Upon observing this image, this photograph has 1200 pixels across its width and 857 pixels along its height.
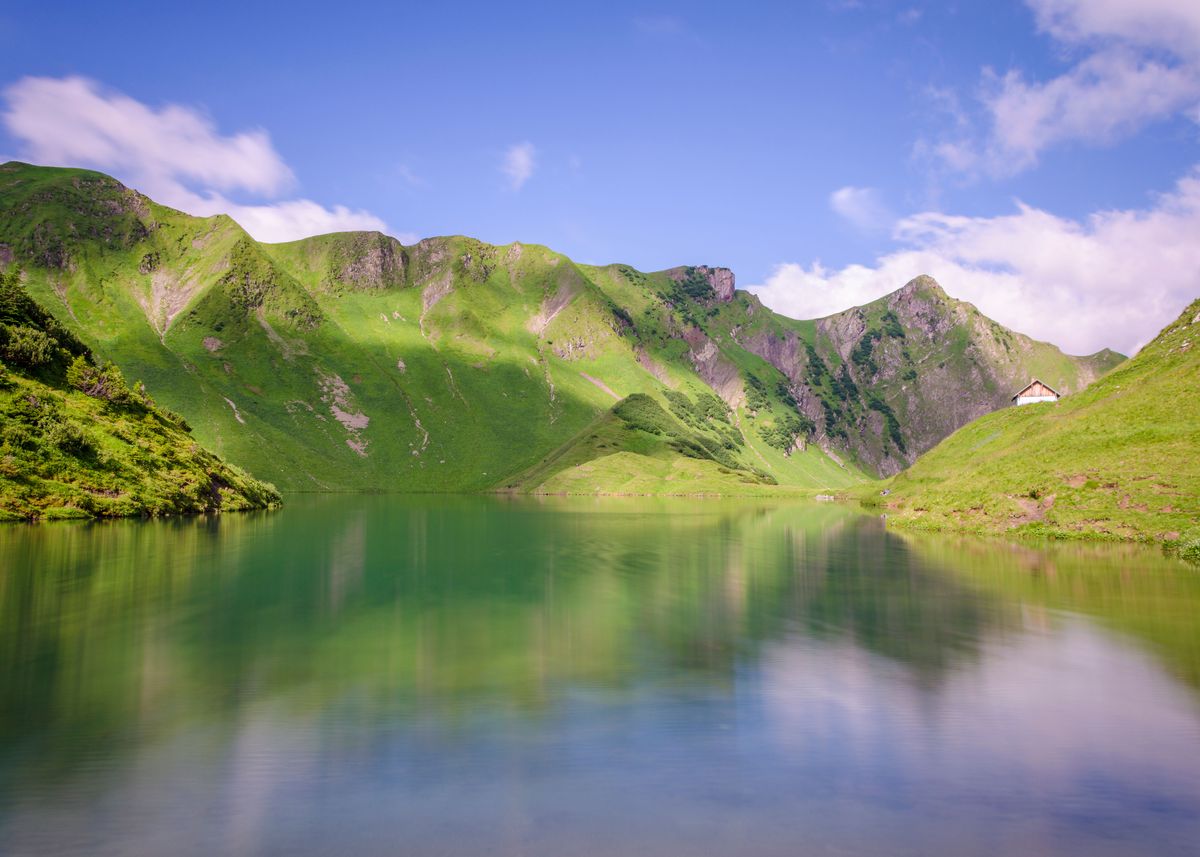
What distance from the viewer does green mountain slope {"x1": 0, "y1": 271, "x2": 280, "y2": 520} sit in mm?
74062

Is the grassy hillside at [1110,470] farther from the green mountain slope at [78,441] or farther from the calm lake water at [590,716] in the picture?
the green mountain slope at [78,441]

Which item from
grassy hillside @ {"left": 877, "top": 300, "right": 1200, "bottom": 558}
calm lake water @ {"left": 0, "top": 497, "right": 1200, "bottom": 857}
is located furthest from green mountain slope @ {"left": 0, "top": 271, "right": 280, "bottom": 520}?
grassy hillside @ {"left": 877, "top": 300, "right": 1200, "bottom": 558}

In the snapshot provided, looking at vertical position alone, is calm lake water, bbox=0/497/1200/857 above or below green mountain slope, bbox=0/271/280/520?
below

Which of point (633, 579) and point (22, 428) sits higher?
point (22, 428)

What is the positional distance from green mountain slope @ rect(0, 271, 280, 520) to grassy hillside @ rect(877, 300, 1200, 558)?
298 ft

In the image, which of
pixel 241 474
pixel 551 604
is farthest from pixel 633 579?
pixel 241 474

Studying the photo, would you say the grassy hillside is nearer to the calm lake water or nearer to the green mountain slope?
the calm lake water

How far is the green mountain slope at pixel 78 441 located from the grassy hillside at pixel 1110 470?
90900 mm

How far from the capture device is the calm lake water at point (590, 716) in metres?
13.7

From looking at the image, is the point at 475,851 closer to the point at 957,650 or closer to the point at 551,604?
the point at 957,650

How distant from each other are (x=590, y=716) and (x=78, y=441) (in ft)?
266

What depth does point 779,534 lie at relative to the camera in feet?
292

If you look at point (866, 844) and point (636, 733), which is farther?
point (636, 733)

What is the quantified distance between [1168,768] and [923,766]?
5.68 metres
